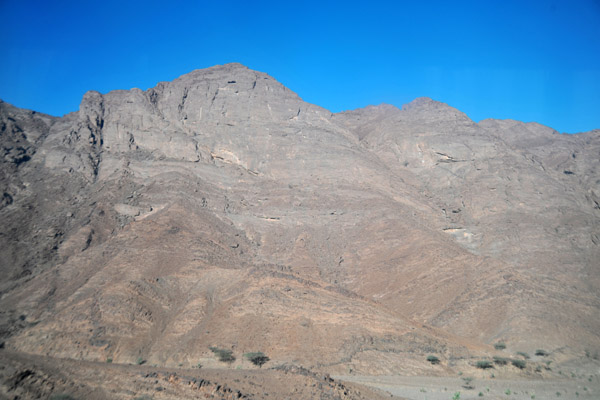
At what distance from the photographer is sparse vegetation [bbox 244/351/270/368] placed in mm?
28652

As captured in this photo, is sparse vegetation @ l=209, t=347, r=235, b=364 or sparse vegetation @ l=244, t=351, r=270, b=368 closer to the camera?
sparse vegetation @ l=244, t=351, r=270, b=368

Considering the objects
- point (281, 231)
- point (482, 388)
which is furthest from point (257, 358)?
point (281, 231)

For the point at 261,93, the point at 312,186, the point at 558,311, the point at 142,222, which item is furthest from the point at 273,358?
the point at 261,93

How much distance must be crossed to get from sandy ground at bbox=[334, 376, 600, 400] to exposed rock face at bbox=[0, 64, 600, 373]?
280cm

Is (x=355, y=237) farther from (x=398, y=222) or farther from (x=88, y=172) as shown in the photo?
(x=88, y=172)

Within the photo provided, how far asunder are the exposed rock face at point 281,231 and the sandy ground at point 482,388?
9.18 feet

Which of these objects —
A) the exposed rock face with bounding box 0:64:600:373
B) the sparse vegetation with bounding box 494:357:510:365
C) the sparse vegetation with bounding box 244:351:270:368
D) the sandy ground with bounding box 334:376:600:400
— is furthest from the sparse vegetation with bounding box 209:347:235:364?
the sparse vegetation with bounding box 494:357:510:365

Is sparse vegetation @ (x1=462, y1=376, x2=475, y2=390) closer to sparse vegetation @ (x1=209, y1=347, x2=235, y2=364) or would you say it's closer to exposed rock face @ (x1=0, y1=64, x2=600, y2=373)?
exposed rock face @ (x1=0, y1=64, x2=600, y2=373)

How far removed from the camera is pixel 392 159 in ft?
287

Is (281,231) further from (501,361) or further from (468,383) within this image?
(468,383)

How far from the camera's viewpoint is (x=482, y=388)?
25.6 meters

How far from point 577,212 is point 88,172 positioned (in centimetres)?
8091

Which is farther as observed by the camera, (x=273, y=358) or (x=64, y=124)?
(x=64, y=124)

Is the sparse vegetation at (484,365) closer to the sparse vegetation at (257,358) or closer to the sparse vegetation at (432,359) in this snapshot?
the sparse vegetation at (432,359)
